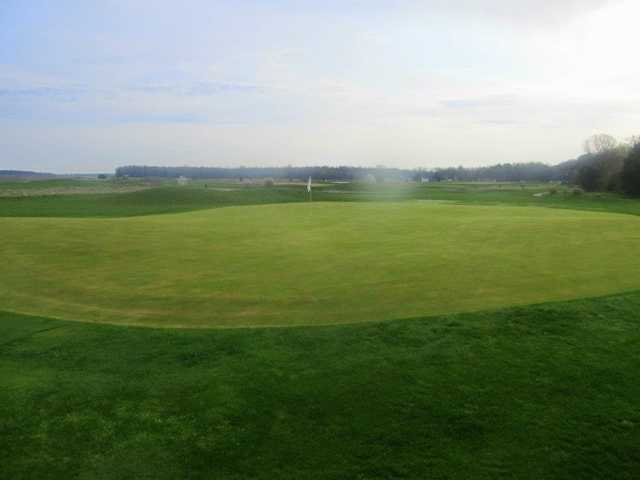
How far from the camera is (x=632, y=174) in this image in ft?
214

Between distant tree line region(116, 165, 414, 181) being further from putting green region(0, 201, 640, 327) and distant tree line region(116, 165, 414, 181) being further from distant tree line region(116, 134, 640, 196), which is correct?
putting green region(0, 201, 640, 327)

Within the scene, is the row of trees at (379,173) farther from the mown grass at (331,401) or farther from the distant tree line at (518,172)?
the mown grass at (331,401)

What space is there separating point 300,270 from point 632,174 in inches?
2510

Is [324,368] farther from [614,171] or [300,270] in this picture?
[614,171]

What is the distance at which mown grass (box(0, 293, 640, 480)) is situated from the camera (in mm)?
5863

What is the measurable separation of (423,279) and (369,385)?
5.86m

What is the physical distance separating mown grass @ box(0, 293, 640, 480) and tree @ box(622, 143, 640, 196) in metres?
64.0

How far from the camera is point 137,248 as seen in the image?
18172mm

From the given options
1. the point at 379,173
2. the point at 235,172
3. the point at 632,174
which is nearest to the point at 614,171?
the point at 632,174

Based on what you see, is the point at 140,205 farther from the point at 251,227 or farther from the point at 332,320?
the point at 332,320

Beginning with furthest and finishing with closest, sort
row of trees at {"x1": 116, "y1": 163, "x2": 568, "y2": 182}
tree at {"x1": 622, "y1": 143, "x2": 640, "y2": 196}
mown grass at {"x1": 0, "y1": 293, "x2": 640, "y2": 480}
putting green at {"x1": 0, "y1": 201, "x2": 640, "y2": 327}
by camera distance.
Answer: row of trees at {"x1": 116, "y1": 163, "x2": 568, "y2": 182} → tree at {"x1": 622, "y1": 143, "x2": 640, "y2": 196} → putting green at {"x1": 0, "y1": 201, "x2": 640, "y2": 327} → mown grass at {"x1": 0, "y1": 293, "x2": 640, "y2": 480}

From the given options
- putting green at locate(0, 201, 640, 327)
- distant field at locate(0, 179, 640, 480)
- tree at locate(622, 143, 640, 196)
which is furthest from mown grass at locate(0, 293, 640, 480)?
tree at locate(622, 143, 640, 196)

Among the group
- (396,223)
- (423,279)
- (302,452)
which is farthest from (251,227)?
(302,452)

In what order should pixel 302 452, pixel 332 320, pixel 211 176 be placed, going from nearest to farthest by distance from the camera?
pixel 302 452 < pixel 332 320 < pixel 211 176
